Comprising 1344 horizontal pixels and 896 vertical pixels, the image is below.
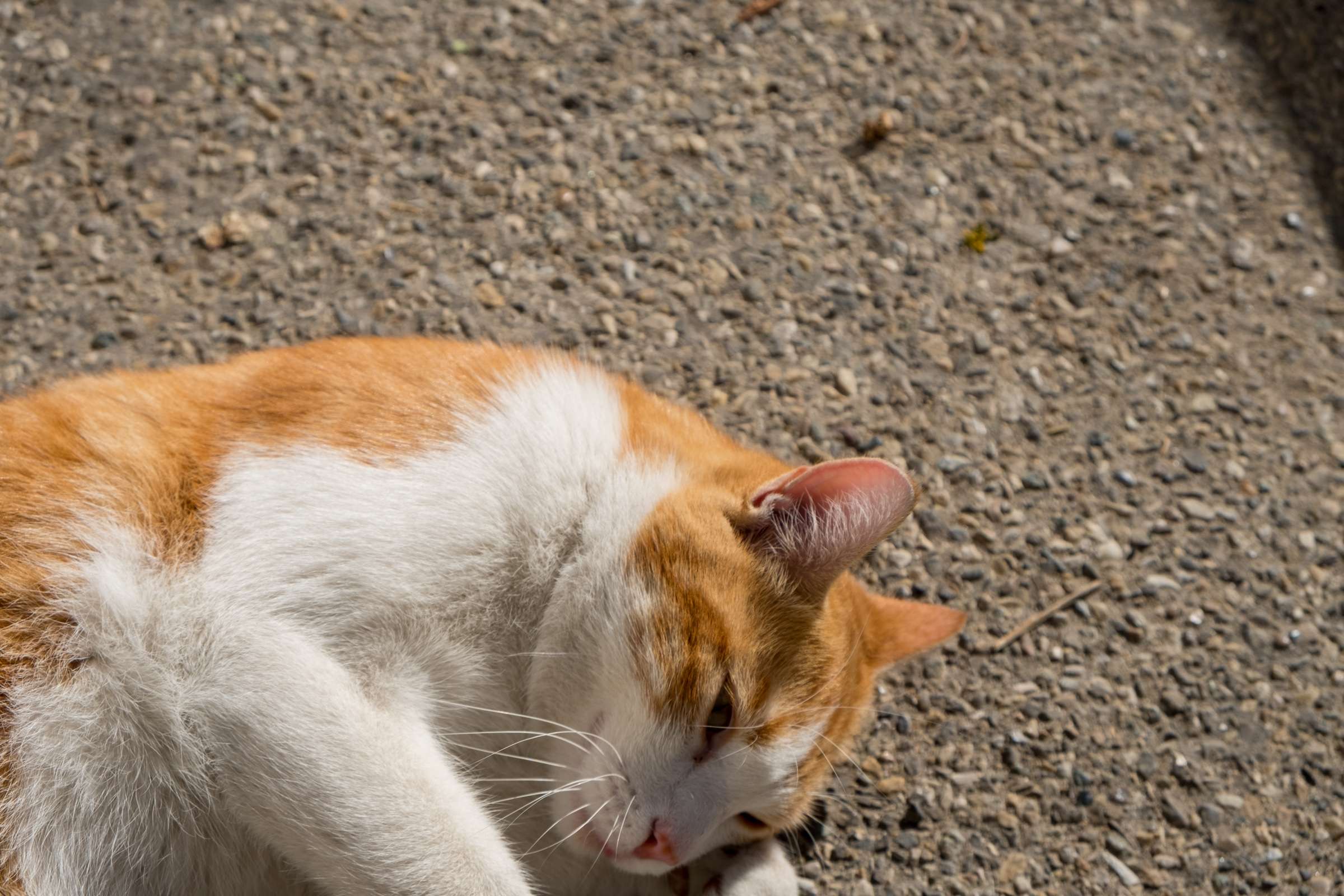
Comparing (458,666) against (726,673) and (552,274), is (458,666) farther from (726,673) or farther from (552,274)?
(552,274)

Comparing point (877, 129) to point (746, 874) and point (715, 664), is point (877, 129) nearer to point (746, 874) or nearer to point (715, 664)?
point (715, 664)

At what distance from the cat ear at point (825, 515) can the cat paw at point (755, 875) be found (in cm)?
67

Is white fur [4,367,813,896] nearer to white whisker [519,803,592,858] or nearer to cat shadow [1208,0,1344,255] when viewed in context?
white whisker [519,803,592,858]

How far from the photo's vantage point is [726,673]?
2.23 m

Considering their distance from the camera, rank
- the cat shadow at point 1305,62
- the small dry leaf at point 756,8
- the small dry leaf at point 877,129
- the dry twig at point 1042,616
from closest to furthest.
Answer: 1. the dry twig at point 1042,616
2. the small dry leaf at point 877,129
3. the small dry leaf at point 756,8
4. the cat shadow at point 1305,62

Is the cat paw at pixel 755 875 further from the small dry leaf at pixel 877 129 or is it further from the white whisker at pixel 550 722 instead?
the small dry leaf at pixel 877 129

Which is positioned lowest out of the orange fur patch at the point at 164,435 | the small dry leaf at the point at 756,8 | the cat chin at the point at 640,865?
the cat chin at the point at 640,865

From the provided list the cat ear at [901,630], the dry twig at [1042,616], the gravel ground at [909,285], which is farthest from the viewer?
the dry twig at [1042,616]

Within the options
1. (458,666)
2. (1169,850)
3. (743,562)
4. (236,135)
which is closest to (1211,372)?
(1169,850)

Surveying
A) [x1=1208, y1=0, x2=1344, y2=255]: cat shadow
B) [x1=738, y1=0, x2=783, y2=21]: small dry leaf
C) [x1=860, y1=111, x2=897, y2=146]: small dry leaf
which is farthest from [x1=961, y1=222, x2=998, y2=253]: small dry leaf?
[x1=1208, y1=0, x2=1344, y2=255]: cat shadow

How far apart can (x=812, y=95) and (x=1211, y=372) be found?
66.8 inches

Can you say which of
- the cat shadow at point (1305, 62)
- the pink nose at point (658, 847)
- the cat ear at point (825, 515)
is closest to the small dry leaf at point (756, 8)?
the cat shadow at point (1305, 62)

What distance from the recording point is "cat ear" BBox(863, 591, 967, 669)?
262 cm

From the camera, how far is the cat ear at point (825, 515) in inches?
83.2
